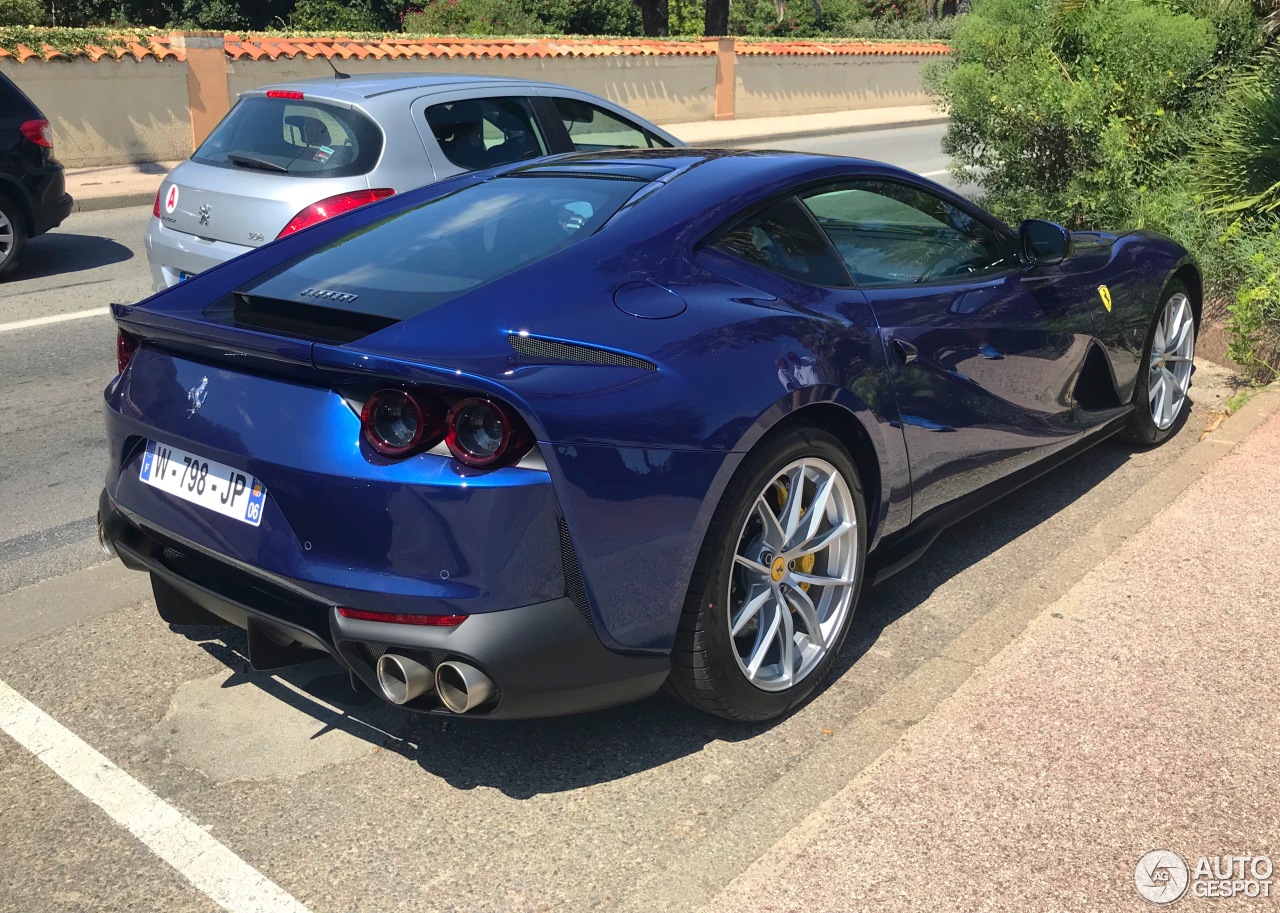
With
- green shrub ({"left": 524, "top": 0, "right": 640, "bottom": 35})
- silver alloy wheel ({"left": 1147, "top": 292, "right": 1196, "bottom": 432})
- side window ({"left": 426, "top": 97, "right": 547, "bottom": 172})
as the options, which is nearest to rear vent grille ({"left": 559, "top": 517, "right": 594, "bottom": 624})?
silver alloy wheel ({"left": 1147, "top": 292, "right": 1196, "bottom": 432})

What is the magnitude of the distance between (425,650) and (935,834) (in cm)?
123

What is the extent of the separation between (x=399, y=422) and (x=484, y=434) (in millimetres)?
204

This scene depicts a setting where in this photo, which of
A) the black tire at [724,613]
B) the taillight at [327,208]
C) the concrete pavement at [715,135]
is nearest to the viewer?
the black tire at [724,613]

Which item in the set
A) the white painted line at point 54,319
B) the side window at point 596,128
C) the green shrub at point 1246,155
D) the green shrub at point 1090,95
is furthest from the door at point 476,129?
the green shrub at point 1246,155

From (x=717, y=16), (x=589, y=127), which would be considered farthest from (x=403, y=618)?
(x=717, y=16)

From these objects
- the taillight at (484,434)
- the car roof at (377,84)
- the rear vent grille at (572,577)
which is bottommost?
the rear vent grille at (572,577)

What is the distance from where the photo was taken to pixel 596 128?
8.25m

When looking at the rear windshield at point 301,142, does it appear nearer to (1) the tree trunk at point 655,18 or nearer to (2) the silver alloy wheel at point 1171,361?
(2) the silver alloy wheel at point 1171,361

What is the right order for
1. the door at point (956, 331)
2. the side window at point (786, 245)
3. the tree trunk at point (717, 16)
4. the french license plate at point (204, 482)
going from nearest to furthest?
the french license plate at point (204, 482) < the side window at point (786, 245) < the door at point (956, 331) < the tree trunk at point (717, 16)

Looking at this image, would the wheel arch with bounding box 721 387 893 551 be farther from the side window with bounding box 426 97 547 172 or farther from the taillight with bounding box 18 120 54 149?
the taillight with bounding box 18 120 54 149

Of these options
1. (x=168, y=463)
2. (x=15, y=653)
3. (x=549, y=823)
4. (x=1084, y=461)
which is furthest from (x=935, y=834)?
(x=1084, y=461)

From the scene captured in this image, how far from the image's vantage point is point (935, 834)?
2898mm

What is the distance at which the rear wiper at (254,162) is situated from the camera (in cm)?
682

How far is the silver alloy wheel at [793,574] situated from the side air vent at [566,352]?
531 mm
